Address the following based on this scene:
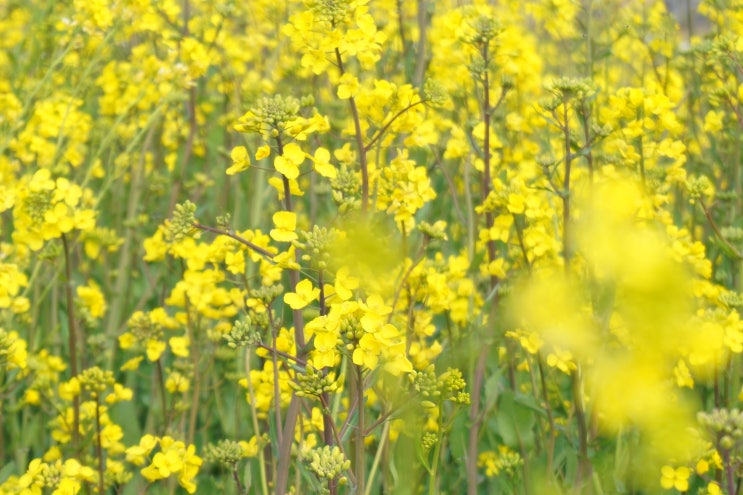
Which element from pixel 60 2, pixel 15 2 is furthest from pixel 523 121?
pixel 15 2

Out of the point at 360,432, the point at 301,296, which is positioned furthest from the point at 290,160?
the point at 360,432

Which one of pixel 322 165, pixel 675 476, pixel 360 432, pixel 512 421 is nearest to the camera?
pixel 360 432

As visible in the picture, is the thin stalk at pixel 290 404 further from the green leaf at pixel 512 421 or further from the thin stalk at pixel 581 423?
the green leaf at pixel 512 421

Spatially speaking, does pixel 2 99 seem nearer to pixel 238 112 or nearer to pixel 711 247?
pixel 238 112

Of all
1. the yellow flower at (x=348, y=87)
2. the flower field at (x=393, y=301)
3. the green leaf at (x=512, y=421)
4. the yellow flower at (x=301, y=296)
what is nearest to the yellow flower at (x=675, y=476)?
the flower field at (x=393, y=301)

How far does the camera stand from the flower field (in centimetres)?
139

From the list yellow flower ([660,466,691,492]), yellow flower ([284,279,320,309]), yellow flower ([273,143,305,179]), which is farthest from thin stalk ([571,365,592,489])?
yellow flower ([273,143,305,179])

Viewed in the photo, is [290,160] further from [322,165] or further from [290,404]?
[290,404]

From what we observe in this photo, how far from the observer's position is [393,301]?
1.91m

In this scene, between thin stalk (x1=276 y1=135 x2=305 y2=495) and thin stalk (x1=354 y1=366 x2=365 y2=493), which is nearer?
thin stalk (x1=354 y1=366 x2=365 y2=493)

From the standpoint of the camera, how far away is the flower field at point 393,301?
1386 millimetres

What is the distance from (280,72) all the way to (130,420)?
2.12 m

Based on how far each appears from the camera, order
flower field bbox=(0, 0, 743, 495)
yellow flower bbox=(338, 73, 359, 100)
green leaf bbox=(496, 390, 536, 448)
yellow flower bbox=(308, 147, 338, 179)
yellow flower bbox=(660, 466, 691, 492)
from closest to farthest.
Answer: flower field bbox=(0, 0, 743, 495) < yellow flower bbox=(308, 147, 338, 179) < yellow flower bbox=(338, 73, 359, 100) < yellow flower bbox=(660, 466, 691, 492) < green leaf bbox=(496, 390, 536, 448)

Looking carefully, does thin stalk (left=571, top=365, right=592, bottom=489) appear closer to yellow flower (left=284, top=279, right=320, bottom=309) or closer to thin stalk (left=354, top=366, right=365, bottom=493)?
thin stalk (left=354, top=366, right=365, bottom=493)
